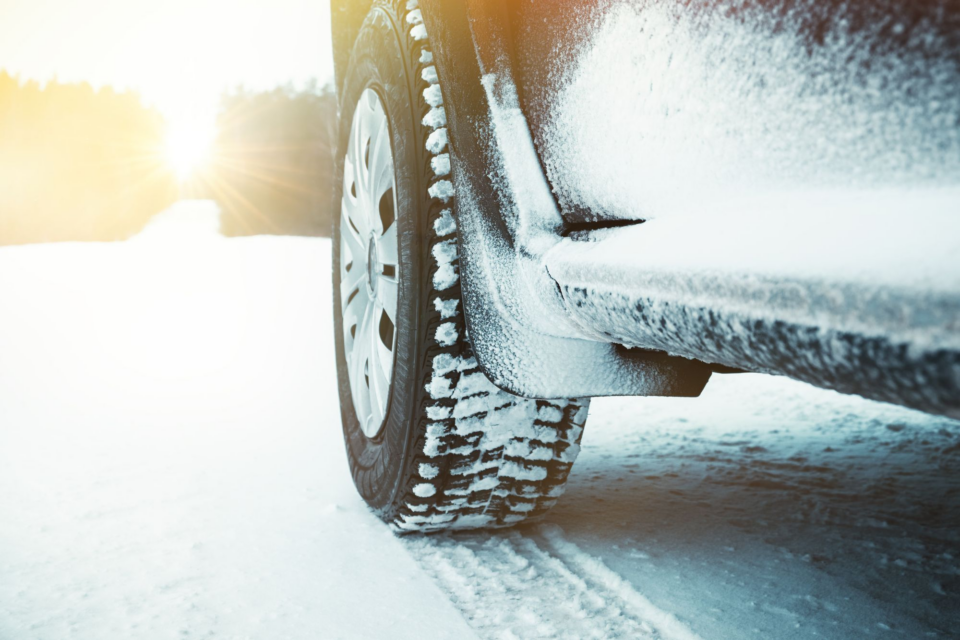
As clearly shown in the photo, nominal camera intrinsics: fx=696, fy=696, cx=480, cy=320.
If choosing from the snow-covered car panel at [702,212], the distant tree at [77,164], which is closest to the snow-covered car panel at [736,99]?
the snow-covered car panel at [702,212]

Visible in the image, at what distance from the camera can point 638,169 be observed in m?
0.75

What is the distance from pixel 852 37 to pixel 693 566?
3.08 ft

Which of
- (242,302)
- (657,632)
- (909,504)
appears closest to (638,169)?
(657,632)

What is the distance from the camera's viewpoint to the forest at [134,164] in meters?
12.8

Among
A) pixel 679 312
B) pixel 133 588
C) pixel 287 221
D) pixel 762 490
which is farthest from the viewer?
pixel 287 221

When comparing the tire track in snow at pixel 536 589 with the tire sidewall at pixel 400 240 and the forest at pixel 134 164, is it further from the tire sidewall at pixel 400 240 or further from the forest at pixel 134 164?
the forest at pixel 134 164

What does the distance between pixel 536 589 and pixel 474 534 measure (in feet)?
0.85

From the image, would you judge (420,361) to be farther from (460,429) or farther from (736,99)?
(736,99)

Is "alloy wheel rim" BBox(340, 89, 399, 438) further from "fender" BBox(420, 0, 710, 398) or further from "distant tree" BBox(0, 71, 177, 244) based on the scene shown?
"distant tree" BBox(0, 71, 177, 244)

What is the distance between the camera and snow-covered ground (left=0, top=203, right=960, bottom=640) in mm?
1038

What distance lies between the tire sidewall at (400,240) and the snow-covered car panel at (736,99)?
0.91 feet

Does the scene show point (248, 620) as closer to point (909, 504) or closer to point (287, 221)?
point (909, 504)

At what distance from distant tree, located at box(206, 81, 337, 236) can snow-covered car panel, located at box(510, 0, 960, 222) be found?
18135mm

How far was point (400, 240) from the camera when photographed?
3.89 feet
